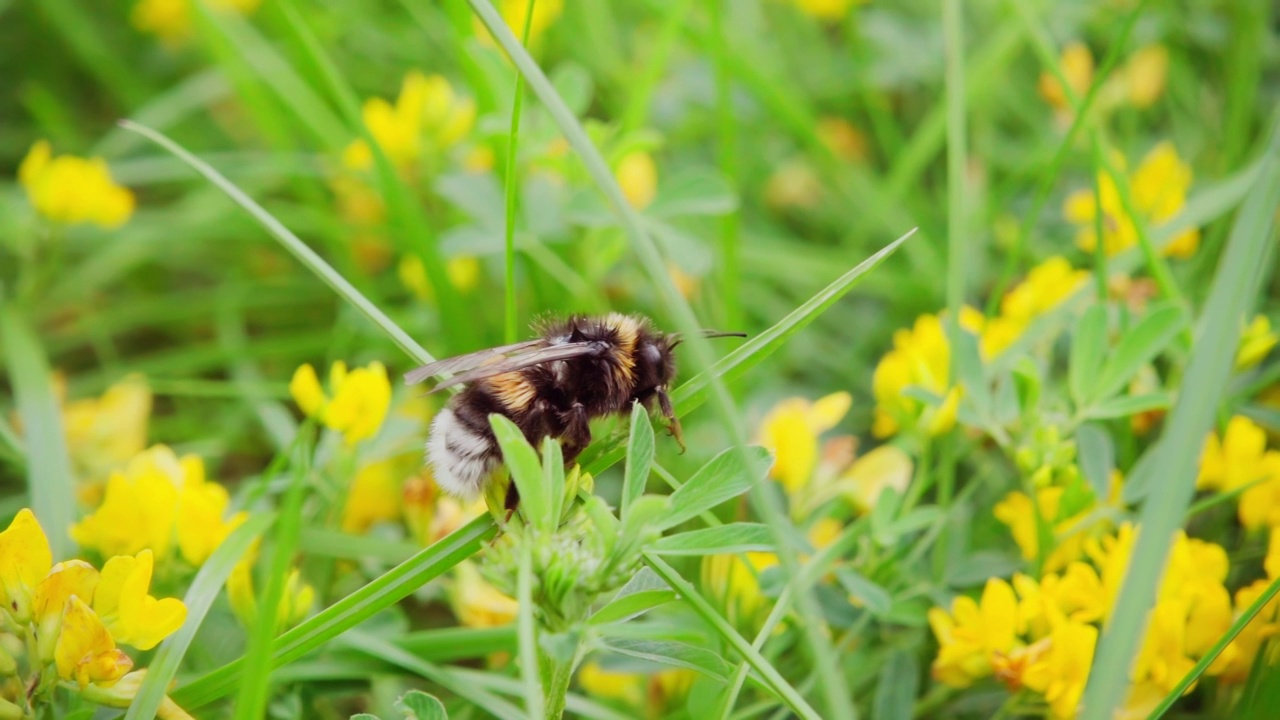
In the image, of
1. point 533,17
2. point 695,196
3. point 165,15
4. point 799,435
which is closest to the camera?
point 799,435

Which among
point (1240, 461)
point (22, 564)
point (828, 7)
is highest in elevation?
point (828, 7)

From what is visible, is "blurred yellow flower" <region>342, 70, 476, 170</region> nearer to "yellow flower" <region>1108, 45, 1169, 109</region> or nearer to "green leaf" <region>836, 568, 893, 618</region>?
"green leaf" <region>836, 568, 893, 618</region>

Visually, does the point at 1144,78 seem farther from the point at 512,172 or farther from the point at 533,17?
the point at 512,172

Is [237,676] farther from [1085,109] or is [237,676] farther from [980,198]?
[980,198]

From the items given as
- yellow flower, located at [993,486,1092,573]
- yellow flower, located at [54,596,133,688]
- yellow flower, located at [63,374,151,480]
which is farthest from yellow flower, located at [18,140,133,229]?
yellow flower, located at [993,486,1092,573]

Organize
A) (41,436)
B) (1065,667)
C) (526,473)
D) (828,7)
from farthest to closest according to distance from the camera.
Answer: (828,7) → (41,436) → (1065,667) → (526,473)

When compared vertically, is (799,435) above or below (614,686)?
above

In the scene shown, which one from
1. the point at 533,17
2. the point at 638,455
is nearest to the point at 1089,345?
the point at 638,455
